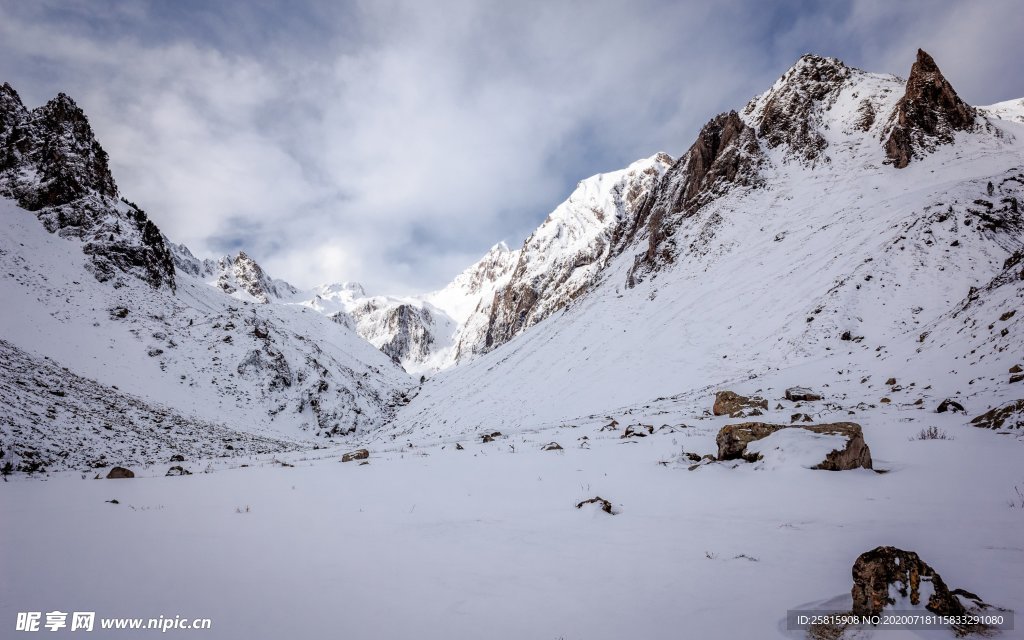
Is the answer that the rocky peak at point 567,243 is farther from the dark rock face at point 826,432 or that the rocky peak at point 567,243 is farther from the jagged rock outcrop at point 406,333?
the dark rock face at point 826,432

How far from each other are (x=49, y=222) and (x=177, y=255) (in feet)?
363

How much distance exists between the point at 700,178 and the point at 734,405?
133 ft

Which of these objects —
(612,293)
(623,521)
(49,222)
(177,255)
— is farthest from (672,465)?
(177,255)

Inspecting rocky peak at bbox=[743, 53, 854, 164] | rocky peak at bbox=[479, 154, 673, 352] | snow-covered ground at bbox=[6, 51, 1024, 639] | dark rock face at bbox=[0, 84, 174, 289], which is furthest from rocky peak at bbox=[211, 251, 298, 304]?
rocky peak at bbox=[743, 53, 854, 164]

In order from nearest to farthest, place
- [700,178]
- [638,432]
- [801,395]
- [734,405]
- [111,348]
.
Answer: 1. [638,432]
2. [734,405]
3. [801,395]
4. [111,348]
5. [700,178]

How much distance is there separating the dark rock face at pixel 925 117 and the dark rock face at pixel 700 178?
398 inches

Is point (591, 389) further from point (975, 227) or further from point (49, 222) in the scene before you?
point (49, 222)

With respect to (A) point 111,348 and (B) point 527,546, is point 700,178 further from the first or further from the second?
(A) point 111,348

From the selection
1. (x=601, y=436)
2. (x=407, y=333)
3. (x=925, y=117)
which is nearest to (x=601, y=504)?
(x=601, y=436)

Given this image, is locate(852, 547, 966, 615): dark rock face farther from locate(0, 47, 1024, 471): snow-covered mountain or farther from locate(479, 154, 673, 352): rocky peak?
locate(479, 154, 673, 352): rocky peak

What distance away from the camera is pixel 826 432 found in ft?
23.5

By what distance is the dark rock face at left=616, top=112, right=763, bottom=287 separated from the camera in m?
41.5

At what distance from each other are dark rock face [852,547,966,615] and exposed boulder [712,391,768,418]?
10.4 metres

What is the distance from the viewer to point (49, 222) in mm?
32281
